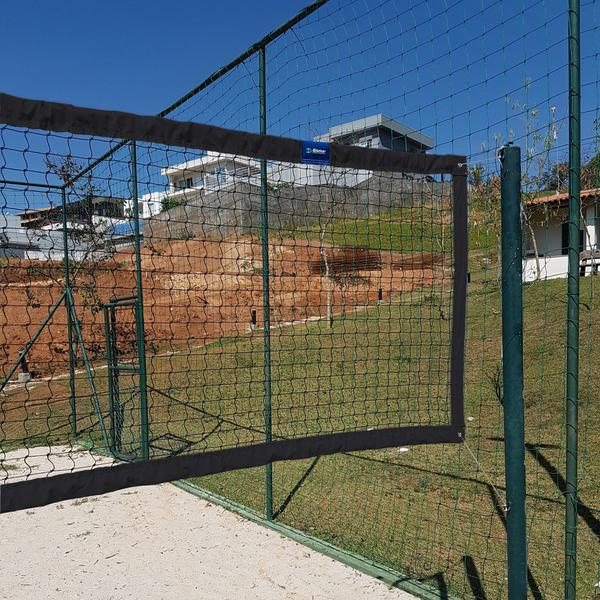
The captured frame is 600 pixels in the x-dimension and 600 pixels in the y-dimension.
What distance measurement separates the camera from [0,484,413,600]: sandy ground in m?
3.34

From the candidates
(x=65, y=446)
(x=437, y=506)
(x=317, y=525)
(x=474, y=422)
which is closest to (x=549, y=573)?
(x=437, y=506)

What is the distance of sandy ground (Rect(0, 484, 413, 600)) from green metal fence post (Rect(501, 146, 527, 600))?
Answer: 138cm

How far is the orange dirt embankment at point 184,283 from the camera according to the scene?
13.3 feet

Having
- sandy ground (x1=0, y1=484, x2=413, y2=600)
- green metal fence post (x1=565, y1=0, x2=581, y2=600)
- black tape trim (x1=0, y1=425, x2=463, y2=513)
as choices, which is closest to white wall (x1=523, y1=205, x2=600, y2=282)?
green metal fence post (x1=565, y1=0, x2=581, y2=600)

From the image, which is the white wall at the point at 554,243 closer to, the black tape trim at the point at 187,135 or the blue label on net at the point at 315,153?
the black tape trim at the point at 187,135

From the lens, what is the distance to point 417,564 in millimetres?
3475

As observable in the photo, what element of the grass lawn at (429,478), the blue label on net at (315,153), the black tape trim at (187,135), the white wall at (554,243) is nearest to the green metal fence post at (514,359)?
the grass lawn at (429,478)

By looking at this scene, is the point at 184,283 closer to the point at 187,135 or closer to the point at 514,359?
the point at 187,135

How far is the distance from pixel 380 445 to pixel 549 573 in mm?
1602

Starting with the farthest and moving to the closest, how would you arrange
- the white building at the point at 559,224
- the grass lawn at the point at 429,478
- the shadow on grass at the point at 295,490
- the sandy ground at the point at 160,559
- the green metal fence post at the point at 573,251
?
the shadow on grass at the point at 295,490, the grass lawn at the point at 429,478, the sandy ground at the point at 160,559, the white building at the point at 559,224, the green metal fence post at the point at 573,251

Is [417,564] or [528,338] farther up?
[528,338]

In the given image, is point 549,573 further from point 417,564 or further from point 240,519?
point 240,519

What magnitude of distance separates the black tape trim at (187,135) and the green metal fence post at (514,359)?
56 centimetres

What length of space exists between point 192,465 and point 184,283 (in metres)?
12.9
